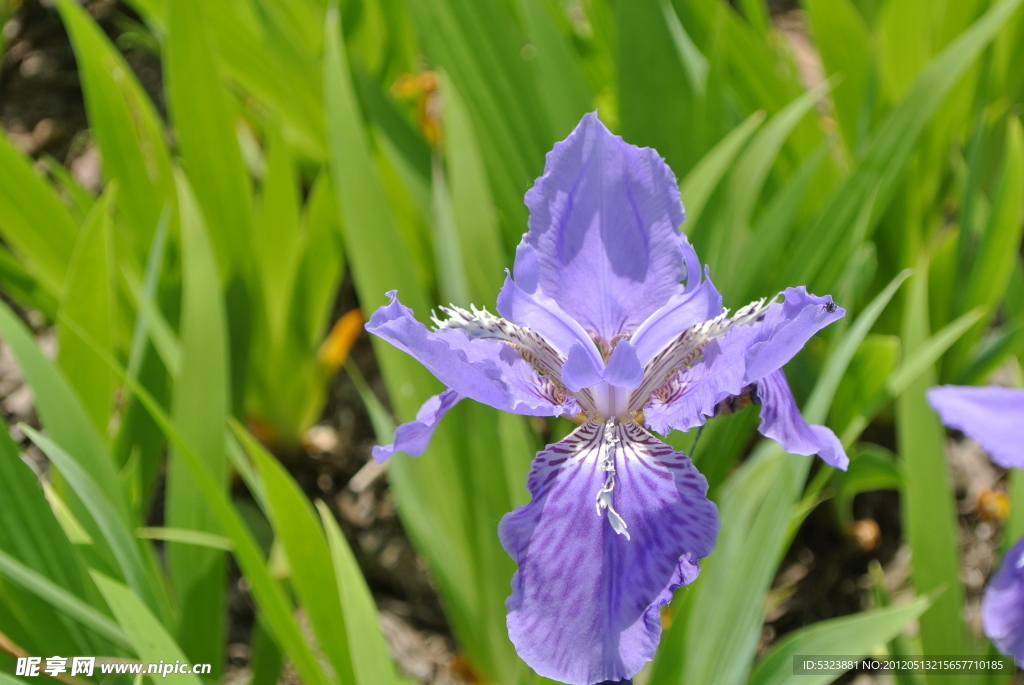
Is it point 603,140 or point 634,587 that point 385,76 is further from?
point 634,587

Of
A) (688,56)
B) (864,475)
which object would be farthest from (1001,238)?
(688,56)

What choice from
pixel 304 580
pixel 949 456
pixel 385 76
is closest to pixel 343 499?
pixel 304 580

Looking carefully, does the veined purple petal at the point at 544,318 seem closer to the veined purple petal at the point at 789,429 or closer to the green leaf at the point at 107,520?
the veined purple petal at the point at 789,429

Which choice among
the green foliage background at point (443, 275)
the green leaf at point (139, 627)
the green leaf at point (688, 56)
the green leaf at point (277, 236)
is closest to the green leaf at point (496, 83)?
the green foliage background at point (443, 275)

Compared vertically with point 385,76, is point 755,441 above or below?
below

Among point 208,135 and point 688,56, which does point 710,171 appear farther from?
point 208,135

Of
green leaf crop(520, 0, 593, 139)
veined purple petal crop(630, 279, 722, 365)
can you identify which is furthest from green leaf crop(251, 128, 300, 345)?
veined purple petal crop(630, 279, 722, 365)
